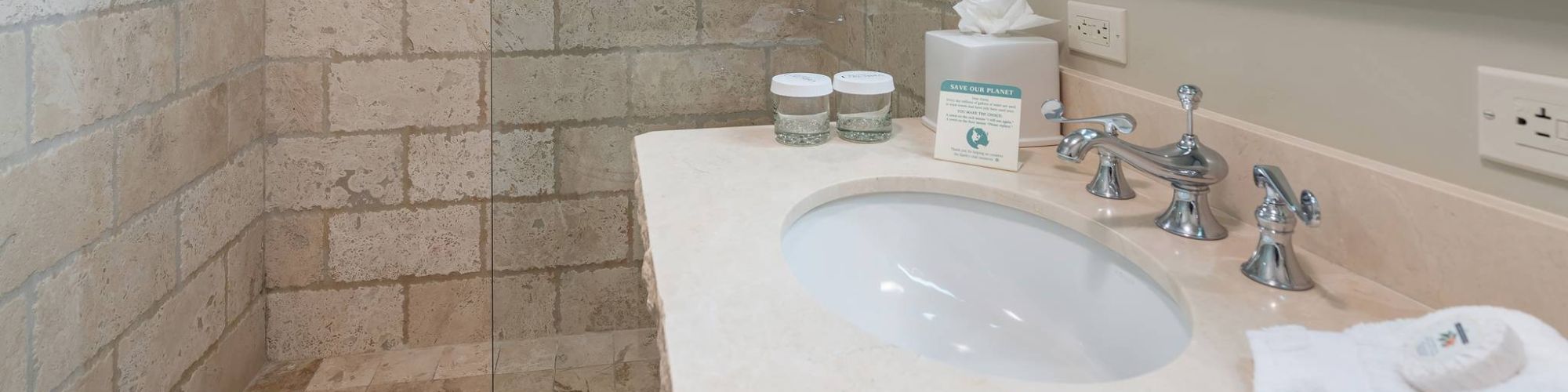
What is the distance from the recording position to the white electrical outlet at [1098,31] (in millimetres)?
1196

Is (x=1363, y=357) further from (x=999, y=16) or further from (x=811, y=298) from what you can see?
(x=999, y=16)

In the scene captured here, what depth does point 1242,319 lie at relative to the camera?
2.29 feet

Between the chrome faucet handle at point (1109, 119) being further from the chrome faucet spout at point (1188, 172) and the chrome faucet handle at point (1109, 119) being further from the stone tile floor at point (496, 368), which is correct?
the stone tile floor at point (496, 368)

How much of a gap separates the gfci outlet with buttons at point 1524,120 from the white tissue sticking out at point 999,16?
0.63 m

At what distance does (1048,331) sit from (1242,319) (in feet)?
0.94

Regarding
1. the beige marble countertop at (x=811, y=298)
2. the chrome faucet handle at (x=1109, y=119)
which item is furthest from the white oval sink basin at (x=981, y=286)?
the chrome faucet handle at (x=1109, y=119)

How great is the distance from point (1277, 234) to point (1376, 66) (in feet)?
0.67

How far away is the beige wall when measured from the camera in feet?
2.27

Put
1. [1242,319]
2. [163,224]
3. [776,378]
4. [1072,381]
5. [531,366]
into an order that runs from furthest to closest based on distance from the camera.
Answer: [163,224]
[531,366]
[1072,381]
[1242,319]
[776,378]

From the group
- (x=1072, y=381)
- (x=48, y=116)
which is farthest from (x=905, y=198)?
(x=48, y=116)

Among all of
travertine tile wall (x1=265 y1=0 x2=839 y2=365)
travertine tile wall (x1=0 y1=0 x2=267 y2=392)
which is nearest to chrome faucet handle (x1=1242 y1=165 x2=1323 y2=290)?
travertine tile wall (x1=265 y1=0 x2=839 y2=365)

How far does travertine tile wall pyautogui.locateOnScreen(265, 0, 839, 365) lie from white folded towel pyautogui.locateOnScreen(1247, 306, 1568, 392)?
974mm

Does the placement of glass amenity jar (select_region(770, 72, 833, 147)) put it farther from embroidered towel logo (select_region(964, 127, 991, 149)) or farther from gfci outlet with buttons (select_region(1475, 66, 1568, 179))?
gfci outlet with buttons (select_region(1475, 66, 1568, 179))

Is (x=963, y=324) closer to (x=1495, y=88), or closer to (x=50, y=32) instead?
(x=1495, y=88)
